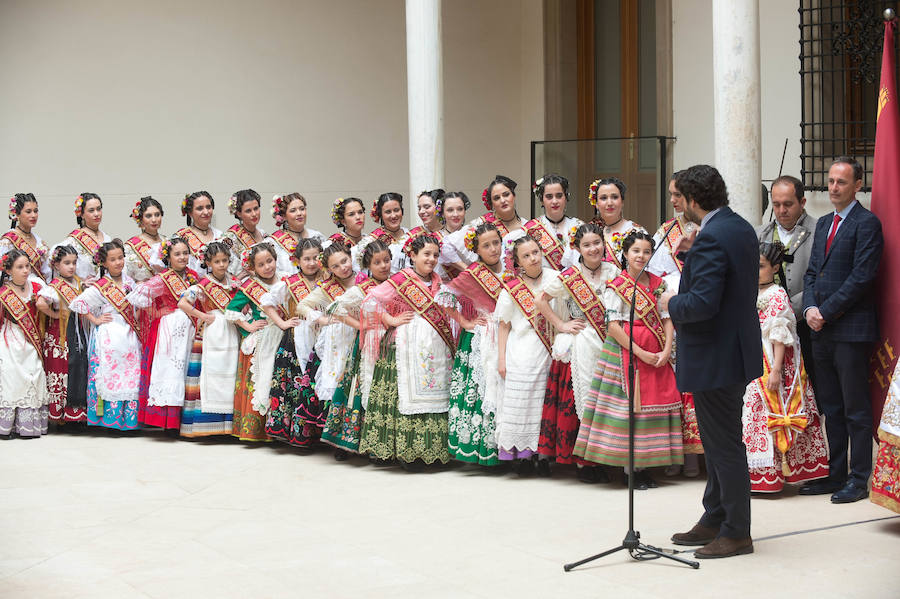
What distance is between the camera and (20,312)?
7.48 meters

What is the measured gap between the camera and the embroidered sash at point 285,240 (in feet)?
25.5

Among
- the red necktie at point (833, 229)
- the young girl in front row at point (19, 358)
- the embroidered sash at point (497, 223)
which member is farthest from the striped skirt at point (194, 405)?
the red necktie at point (833, 229)

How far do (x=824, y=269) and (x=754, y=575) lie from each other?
1861 mm

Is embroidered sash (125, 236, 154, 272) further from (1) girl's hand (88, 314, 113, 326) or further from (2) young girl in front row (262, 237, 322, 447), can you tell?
(2) young girl in front row (262, 237, 322, 447)

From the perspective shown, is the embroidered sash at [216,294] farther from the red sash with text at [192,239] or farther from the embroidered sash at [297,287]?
the red sash with text at [192,239]

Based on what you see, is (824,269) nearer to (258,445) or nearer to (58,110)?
(258,445)

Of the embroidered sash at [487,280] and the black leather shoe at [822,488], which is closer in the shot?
the black leather shoe at [822,488]

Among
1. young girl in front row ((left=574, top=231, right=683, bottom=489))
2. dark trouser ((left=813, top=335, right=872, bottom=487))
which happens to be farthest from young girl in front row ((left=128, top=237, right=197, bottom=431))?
dark trouser ((left=813, top=335, right=872, bottom=487))

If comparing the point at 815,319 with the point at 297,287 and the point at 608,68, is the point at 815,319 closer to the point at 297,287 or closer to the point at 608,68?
the point at 297,287

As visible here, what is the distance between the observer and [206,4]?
10.7 meters

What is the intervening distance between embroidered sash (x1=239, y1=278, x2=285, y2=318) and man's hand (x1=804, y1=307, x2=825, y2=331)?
3234 millimetres

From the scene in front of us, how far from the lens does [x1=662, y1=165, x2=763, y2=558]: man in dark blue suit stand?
14.5 ft

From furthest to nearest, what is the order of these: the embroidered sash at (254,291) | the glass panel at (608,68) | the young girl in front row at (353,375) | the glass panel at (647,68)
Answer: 1. the glass panel at (608,68)
2. the glass panel at (647,68)
3. the embroidered sash at (254,291)
4. the young girl in front row at (353,375)

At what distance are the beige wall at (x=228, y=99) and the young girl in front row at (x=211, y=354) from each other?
131 inches
